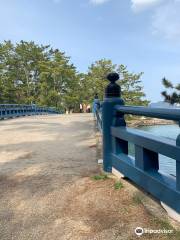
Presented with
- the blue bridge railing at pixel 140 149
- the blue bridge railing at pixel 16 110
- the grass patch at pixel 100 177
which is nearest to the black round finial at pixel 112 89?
the blue bridge railing at pixel 140 149

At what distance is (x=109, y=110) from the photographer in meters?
4.80

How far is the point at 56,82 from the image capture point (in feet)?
195

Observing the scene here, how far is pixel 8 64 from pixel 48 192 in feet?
188

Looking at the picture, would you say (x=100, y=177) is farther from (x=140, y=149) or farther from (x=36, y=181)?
(x=140, y=149)

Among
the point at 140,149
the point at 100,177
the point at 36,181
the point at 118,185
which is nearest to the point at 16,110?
the point at 36,181

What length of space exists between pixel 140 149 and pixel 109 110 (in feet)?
3.92

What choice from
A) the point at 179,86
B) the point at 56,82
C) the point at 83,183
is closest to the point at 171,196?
the point at 83,183

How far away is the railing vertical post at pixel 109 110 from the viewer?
4777mm

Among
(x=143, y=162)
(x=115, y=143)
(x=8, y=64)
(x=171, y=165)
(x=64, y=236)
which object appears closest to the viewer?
(x=64, y=236)

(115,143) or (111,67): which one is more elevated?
(111,67)

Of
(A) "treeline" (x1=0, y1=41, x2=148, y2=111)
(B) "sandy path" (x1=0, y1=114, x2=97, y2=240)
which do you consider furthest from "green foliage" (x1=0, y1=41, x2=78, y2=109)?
(B) "sandy path" (x1=0, y1=114, x2=97, y2=240)

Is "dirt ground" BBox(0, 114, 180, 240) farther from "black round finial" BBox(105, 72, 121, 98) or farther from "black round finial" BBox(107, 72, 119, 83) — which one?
"black round finial" BBox(107, 72, 119, 83)

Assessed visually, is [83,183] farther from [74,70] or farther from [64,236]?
[74,70]

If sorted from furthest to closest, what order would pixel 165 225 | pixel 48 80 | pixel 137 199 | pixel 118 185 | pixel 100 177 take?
pixel 48 80
pixel 100 177
pixel 118 185
pixel 137 199
pixel 165 225
